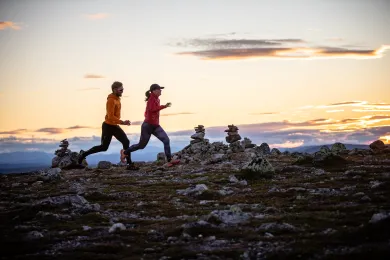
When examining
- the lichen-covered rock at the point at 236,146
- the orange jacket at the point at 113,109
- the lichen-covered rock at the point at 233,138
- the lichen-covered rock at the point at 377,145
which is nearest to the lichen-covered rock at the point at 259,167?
the orange jacket at the point at 113,109

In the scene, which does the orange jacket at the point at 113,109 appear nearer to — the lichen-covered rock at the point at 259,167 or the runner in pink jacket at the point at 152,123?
the runner in pink jacket at the point at 152,123

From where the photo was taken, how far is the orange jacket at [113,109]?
33203 millimetres

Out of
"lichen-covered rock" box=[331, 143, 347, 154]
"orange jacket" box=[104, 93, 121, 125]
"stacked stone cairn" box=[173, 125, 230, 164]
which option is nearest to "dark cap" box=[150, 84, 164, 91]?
"orange jacket" box=[104, 93, 121, 125]

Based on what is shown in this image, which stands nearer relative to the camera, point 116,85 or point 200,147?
point 116,85

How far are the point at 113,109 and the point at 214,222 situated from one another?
65.0 ft

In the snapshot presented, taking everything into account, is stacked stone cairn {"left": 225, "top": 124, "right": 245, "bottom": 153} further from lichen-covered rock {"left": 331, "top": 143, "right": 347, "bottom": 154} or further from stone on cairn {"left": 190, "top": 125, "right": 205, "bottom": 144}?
lichen-covered rock {"left": 331, "top": 143, "right": 347, "bottom": 154}

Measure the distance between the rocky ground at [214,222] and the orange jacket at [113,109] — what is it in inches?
336

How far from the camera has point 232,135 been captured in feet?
195

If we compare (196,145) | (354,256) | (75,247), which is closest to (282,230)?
(354,256)

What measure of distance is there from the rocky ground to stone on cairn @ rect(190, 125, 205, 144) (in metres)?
35.0

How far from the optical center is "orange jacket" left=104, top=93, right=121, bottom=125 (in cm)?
3320

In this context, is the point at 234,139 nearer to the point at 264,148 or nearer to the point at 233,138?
the point at 233,138

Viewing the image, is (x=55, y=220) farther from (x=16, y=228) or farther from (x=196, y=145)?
(x=196, y=145)

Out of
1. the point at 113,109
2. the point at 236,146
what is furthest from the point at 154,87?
the point at 236,146
